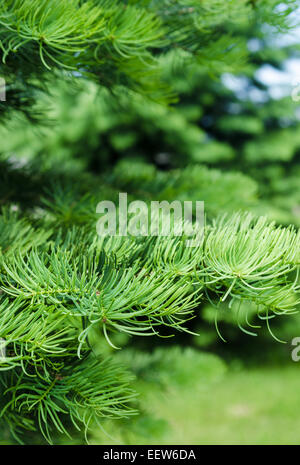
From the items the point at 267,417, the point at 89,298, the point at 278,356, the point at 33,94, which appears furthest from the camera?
the point at 278,356

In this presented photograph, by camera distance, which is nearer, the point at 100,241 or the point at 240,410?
the point at 100,241

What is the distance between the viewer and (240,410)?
2537mm

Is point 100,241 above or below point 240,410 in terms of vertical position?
below

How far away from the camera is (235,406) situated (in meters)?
2.61

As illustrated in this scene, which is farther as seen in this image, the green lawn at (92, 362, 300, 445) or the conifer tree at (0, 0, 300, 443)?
the green lawn at (92, 362, 300, 445)

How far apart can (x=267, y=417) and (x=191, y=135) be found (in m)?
1.63

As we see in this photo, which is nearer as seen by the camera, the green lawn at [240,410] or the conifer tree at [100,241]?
the conifer tree at [100,241]

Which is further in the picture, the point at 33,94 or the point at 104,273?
the point at 33,94

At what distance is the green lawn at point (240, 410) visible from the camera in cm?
214

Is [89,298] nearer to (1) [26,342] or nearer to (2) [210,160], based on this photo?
(1) [26,342]

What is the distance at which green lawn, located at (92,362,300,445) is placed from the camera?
7.02ft
